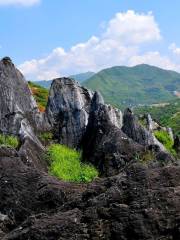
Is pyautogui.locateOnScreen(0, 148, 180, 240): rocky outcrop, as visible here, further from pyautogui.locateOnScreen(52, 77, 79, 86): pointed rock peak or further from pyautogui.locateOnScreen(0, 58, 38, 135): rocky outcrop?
pyautogui.locateOnScreen(52, 77, 79, 86): pointed rock peak

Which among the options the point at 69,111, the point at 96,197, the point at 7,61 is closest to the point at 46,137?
the point at 69,111

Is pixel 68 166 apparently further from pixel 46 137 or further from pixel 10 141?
pixel 46 137

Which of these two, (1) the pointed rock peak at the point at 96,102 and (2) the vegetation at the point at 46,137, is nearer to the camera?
(2) the vegetation at the point at 46,137

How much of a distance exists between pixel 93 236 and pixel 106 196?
1296mm

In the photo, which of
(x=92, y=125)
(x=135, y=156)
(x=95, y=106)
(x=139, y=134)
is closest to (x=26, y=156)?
(x=135, y=156)

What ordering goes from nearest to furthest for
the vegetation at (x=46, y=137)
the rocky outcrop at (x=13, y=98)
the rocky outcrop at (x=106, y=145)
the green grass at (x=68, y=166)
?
the green grass at (x=68, y=166), the rocky outcrop at (x=106, y=145), the rocky outcrop at (x=13, y=98), the vegetation at (x=46, y=137)

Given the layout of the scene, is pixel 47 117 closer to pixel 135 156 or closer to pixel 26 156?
pixel 135 156

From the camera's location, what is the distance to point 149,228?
1187cm

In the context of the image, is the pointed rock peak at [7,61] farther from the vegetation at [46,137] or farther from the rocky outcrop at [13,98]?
the vegetation at [46,137]

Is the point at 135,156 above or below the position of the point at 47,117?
below

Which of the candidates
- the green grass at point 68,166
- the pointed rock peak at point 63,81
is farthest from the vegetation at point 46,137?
the pointed rock peak at point 63,81

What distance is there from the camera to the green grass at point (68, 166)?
27.0m

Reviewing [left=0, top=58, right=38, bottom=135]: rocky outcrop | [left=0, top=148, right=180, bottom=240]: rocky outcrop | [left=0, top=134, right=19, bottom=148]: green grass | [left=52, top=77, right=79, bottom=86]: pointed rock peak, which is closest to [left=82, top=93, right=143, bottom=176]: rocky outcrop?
[left=0, top=58, right=38, bottom=135]: rocky outcrop

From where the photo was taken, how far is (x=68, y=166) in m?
28.6
